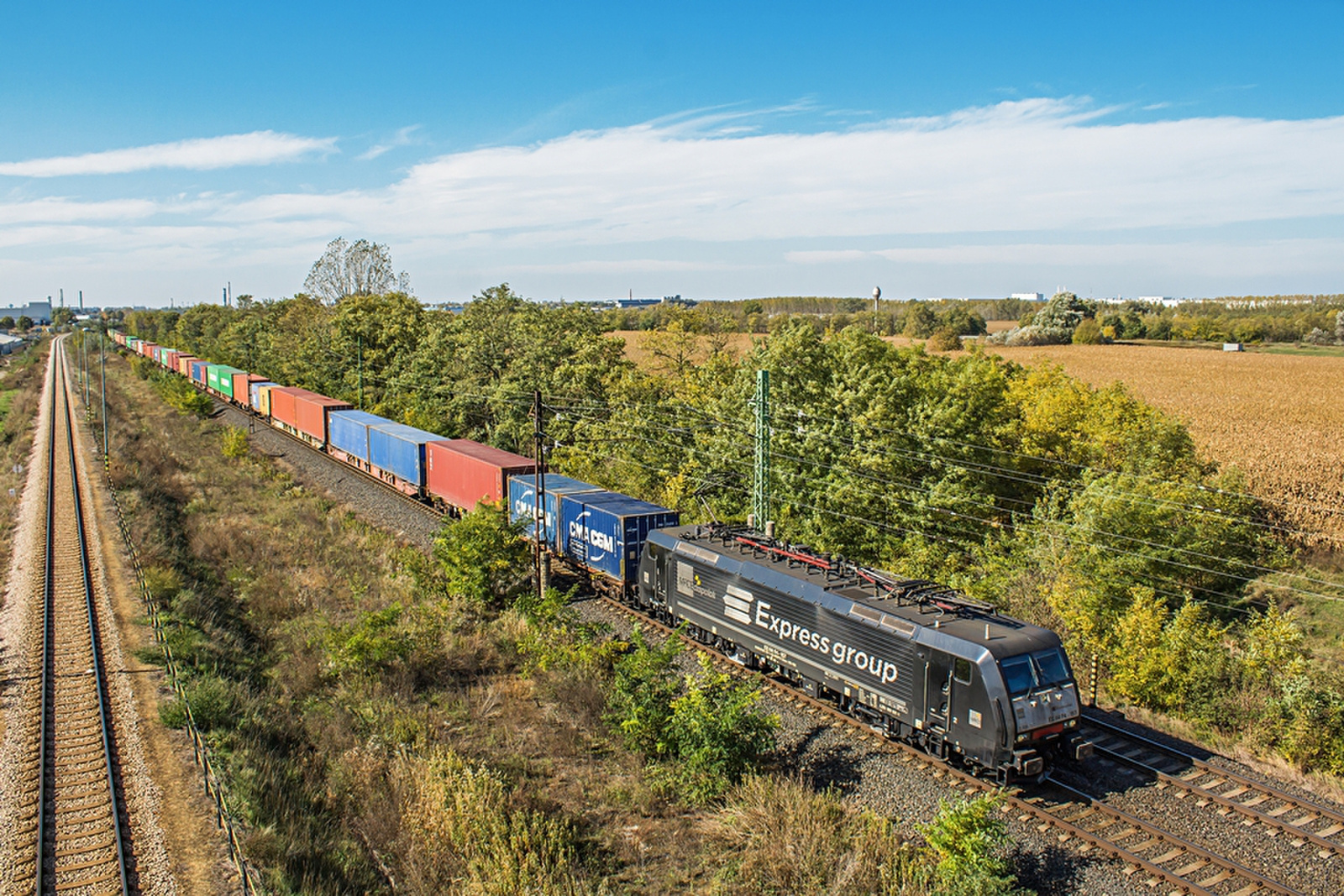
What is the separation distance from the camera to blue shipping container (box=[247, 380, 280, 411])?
63344mm

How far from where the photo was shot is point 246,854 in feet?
40.1

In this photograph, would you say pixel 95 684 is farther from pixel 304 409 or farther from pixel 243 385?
pixel 243 385

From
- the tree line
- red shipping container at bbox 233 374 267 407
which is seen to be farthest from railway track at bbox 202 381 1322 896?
red shipping container at bbox 233 374 267 407

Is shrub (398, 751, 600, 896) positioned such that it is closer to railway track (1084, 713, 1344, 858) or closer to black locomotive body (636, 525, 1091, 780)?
black locomotive body (636, 525, 1091, 780)

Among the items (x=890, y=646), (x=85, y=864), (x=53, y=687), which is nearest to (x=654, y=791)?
(x=890, y=646)

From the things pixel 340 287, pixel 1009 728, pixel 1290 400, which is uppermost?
pixel 340 287

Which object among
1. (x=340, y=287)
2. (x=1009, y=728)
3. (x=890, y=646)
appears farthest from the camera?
(x=340, y=287)

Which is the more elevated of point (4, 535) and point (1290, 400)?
point (1290, 400)

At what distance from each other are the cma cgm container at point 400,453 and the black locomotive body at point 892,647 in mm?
18411

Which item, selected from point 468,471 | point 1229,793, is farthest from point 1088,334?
point 1229,793

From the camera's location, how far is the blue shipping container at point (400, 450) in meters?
36.3

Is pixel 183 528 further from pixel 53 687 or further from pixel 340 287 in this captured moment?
pixel 340 287

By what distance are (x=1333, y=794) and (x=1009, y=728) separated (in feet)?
20.1

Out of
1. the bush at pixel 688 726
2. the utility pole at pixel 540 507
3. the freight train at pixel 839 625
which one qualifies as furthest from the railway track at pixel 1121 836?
the utility pole at pixel 540 507
